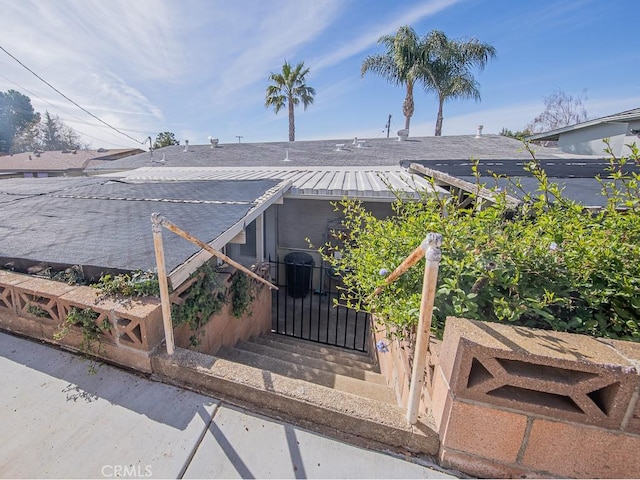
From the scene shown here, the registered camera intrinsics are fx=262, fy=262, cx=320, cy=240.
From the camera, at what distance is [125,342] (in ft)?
6.79

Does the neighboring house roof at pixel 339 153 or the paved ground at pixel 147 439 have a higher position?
the neighboring house roof at pixel 339 153

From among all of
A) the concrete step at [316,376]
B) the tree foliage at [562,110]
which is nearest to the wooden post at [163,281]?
the concrete step at [316,376]

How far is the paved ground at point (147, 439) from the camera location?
56.9 inches

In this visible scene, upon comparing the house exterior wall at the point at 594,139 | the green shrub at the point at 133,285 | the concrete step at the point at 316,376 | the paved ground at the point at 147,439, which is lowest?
the concrete step at the point at 316,376

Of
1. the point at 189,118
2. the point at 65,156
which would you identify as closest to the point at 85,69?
the point at 189,118

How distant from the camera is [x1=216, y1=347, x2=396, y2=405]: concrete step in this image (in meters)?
2.85

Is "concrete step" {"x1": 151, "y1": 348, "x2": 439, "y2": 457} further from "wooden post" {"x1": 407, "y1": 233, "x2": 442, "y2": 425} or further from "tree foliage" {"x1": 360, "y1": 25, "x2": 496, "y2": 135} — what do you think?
"tree foliage" {"x1": 360, "y1": 25, "x2": 496, "y2": 135}

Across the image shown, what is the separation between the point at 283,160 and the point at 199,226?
855 cm

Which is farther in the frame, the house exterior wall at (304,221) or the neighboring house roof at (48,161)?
the neighboring house roof at (48,161)

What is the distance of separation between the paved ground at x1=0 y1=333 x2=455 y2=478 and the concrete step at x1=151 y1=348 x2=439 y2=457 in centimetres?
6

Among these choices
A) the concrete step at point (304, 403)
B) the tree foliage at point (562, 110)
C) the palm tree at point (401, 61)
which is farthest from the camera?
the tree foliage at point (562, 110)

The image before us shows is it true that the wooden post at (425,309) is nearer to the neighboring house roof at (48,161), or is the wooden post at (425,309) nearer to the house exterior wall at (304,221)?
the house exterior wall at (304,221)

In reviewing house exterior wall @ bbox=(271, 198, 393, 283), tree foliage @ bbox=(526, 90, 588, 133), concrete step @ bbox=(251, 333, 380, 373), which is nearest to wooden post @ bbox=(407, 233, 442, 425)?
concrete step @ bbox=(251, 333, 380, 373)

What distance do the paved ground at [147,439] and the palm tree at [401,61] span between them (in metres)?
20.3
